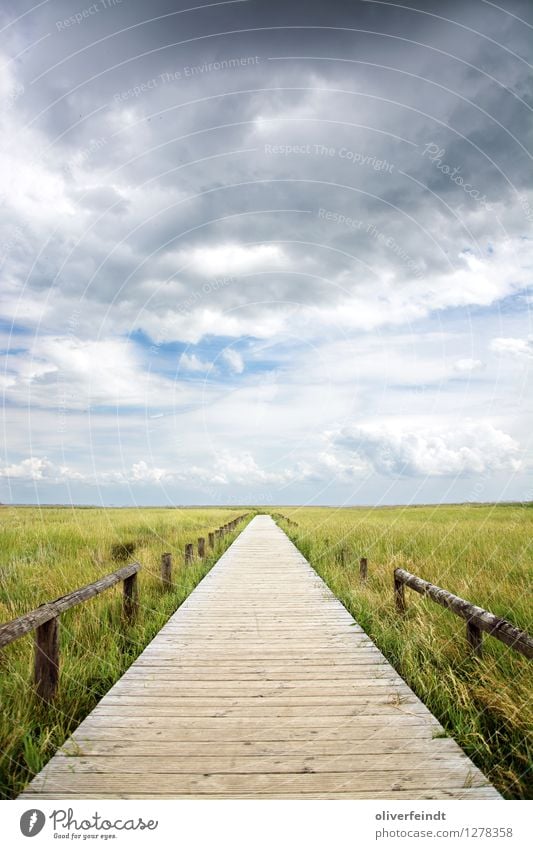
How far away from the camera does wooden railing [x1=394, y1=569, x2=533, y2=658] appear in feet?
11.4

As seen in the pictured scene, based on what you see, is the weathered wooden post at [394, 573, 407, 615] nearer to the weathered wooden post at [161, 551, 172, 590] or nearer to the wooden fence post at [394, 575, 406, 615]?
the wooden fence post at [394, 575, 406, 615]

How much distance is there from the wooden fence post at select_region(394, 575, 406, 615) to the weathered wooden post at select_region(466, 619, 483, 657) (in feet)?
6.62

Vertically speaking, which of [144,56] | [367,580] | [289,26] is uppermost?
[144,56]

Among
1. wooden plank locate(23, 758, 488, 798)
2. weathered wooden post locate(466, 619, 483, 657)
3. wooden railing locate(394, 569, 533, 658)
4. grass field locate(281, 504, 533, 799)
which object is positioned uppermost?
wooden railing locate(394, 569, 533, 658)

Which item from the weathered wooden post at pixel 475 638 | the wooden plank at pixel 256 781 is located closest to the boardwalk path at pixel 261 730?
the wooden plank at pixel 256 781

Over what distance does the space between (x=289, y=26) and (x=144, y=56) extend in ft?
8.12

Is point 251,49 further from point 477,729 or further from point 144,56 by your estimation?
point 477,729

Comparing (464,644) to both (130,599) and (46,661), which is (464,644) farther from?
(130,599)

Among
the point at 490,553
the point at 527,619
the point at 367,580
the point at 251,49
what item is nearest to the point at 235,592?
the point at 367,580

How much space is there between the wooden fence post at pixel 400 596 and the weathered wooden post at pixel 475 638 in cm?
202

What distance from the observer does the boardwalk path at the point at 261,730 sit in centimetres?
297
